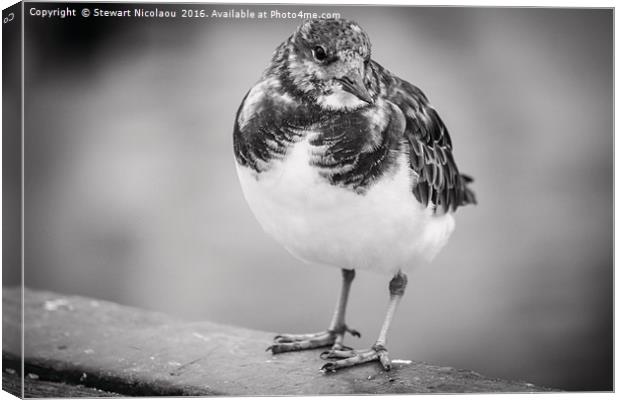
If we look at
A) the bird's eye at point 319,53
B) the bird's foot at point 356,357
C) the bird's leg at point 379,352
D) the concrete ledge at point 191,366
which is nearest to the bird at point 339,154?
the bird's eye at point 319,53

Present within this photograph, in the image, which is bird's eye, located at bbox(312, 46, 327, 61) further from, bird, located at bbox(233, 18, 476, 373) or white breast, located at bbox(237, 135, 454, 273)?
white breast, located at bbox(237, 135, 454, 273)

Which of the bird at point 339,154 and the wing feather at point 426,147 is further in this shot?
the wing feather at point 426,147

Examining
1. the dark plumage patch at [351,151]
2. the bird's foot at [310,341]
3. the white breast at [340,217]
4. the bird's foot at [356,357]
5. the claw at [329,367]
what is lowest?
the claw at [329,367]

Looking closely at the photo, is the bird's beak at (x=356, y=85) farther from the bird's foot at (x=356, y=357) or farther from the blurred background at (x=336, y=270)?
the bird's foot at (x=356, y=357)

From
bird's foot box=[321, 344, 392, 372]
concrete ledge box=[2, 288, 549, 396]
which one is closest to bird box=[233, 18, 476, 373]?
bird's foot box=[321, 344, 392, 372]

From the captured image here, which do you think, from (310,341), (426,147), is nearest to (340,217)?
(426,147)

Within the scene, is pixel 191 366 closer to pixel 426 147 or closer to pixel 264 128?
pixel 264 128
